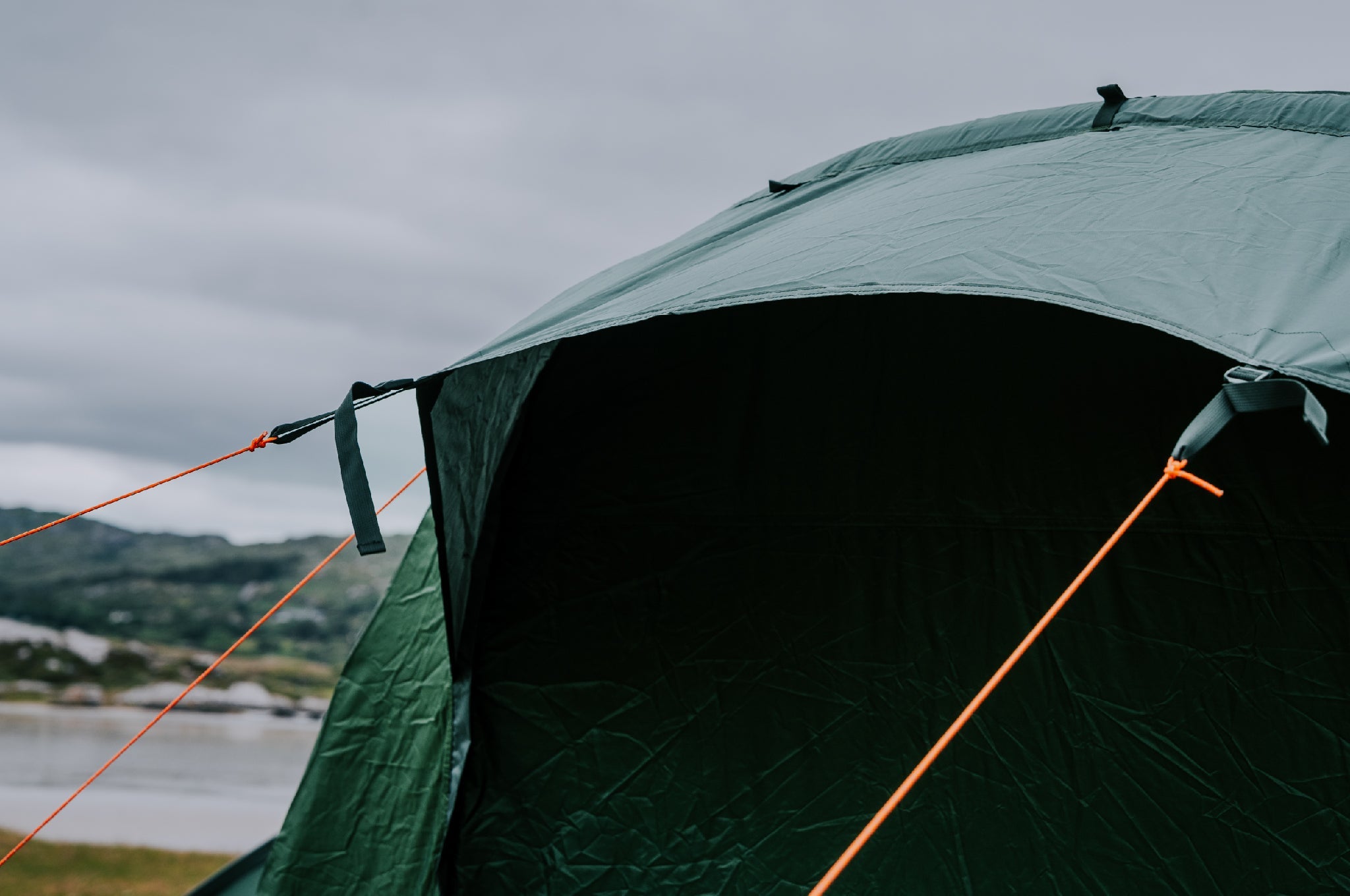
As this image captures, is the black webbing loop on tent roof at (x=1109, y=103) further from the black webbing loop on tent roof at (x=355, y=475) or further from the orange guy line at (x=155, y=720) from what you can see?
the orange guy line at (x=155, y=720)

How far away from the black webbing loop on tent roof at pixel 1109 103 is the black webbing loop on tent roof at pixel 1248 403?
2.52ft

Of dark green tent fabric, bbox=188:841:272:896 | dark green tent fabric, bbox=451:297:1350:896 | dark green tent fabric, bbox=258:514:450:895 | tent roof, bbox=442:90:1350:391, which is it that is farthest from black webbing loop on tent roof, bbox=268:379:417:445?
dark green tent fabric, bbox=188:841:272:896

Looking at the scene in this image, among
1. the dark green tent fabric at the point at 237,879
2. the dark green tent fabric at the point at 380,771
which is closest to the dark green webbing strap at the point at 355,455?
the dark green tent fabric at the point at 380,771

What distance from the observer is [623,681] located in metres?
1.66

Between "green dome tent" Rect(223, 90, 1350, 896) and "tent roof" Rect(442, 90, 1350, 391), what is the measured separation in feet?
0.04

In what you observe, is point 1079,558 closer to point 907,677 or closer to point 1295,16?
point 907,677

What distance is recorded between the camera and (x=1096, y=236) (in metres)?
0.94

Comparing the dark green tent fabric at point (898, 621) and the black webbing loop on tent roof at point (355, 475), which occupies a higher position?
the black webbing loop on tent roof at point (355, 475)

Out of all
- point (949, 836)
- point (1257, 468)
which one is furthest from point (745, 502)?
point (1257, 468)

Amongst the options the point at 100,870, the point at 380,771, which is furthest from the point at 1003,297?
the point at 100,870

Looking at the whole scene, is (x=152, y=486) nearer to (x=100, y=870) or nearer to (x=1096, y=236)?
(x=1096, y=236)

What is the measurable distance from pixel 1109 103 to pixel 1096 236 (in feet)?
1.91

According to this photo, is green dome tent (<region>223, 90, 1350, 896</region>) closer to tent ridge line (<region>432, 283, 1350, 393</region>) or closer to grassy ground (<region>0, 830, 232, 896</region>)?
tent ridge line (<region>432, 283, 1350, 393</region>)

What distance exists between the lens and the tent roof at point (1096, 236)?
80 cm
